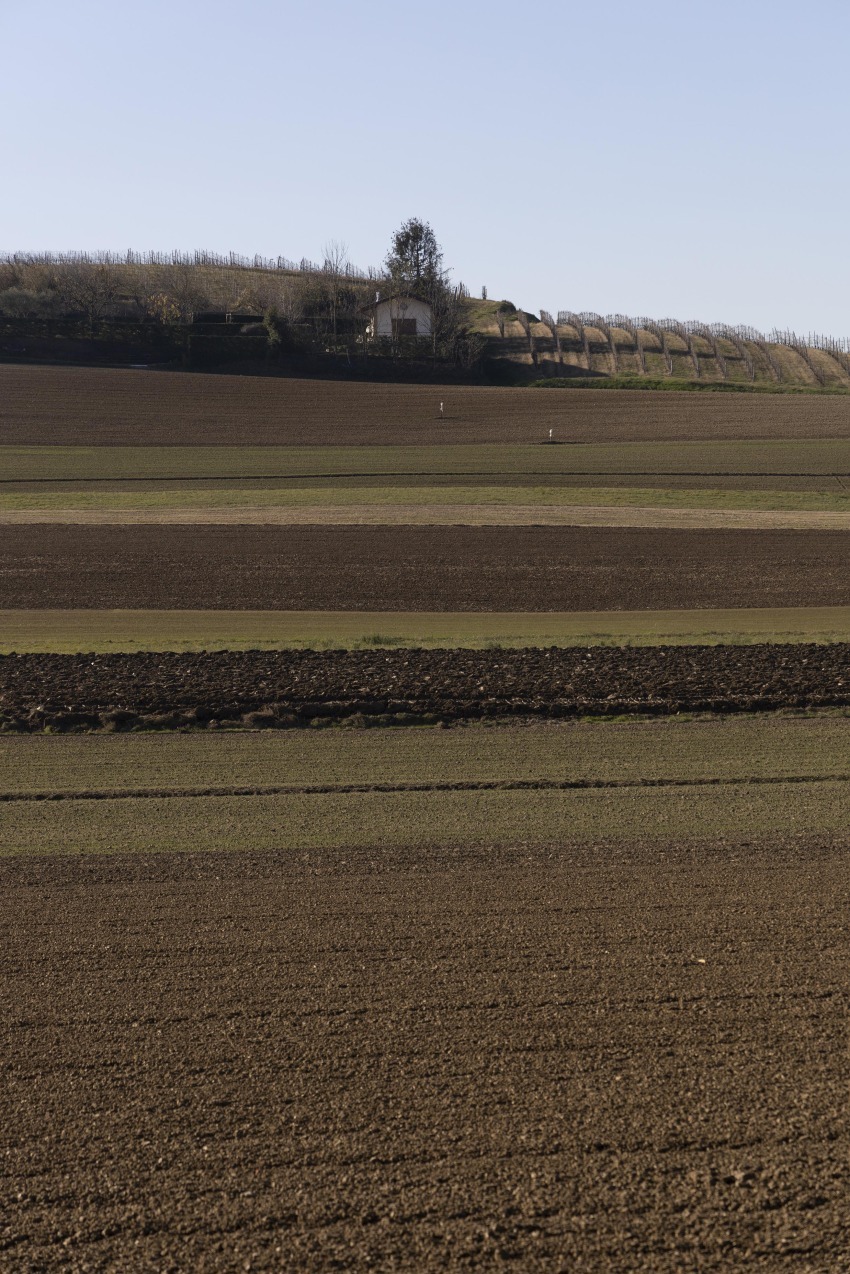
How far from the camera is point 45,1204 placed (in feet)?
19.8

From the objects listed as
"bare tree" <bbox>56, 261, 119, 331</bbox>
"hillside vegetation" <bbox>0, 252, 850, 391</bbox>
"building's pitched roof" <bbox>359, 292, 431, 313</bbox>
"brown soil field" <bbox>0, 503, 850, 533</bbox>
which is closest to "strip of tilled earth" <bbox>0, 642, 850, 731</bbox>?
"brown soil field" <bbox>0, 503, 850, 533</bbox>

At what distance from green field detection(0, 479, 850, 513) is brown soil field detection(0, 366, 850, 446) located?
12284 mm

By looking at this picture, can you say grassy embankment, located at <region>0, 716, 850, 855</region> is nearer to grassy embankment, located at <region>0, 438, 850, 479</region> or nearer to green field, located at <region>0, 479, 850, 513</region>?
green field, located at <region>0, 479, 850, 513</region>

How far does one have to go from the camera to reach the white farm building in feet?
289

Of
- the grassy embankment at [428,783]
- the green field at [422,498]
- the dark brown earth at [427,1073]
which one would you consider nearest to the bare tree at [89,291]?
the green field at [422,498]

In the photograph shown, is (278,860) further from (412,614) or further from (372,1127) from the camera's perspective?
(412,614)

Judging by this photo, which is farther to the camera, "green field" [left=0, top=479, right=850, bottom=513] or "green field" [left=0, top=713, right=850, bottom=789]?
"green field" [left=0, top=479, right=850, bottom=513]

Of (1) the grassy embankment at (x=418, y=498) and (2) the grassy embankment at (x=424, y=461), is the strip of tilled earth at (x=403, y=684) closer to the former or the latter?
(1) the grassy embankment at (x=418, y=498)

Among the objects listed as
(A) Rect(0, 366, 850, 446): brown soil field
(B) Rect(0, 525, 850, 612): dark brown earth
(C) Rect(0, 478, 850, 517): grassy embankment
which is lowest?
(B) Rect(0, 525, 850, 612): dark brown earth

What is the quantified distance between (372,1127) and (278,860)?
210 inches

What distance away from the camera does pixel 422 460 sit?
5269 centimetres

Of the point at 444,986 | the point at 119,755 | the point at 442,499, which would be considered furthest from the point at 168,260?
the point at 444,986

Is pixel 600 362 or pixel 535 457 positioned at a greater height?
pixel 600 362

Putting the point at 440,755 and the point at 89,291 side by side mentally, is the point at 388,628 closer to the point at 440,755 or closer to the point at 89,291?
the point at 440,755
